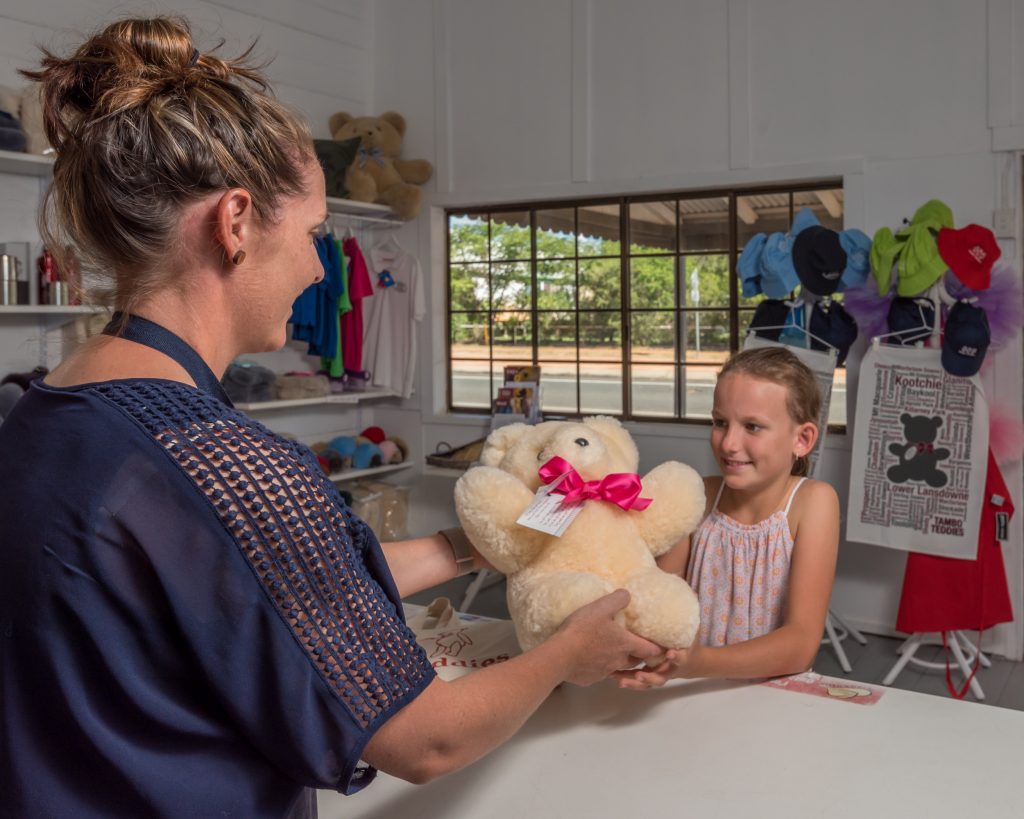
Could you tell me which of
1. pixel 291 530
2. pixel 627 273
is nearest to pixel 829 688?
pixel 291 530

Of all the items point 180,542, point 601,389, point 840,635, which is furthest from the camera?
point 601,389

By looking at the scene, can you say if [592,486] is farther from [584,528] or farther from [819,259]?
[819,259]

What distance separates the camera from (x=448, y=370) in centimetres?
549

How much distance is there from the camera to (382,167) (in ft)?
16.8

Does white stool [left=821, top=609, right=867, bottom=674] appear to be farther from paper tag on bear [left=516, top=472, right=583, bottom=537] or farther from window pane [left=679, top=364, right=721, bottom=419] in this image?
paper tag on bear [left=516, top=472, right=583, bottom=537]

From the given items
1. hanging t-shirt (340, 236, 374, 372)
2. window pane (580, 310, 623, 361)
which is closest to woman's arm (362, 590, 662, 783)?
window pane (580, 310, 623, 361)

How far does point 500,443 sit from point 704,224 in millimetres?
3246

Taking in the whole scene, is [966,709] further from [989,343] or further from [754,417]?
[989,343]

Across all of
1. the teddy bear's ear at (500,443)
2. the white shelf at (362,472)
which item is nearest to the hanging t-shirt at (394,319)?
the white shelf at (362,472)

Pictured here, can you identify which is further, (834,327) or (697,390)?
(697,390)

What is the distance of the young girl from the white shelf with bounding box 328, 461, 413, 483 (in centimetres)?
320

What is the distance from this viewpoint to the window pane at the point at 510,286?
5195mm

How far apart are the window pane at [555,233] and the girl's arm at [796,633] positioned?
10.6 ft

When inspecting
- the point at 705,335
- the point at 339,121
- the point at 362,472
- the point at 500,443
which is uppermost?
the point at 339,121
